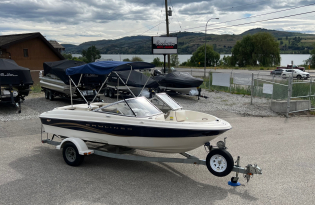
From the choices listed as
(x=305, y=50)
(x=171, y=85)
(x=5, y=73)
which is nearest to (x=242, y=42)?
(x=171, y=85)

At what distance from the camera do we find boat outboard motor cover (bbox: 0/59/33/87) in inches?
510

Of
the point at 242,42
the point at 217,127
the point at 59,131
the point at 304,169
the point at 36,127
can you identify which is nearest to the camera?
the point at 217,127

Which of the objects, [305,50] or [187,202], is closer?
[187,202]

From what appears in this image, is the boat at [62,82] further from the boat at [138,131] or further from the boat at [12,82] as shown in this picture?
the boat at [138,131]

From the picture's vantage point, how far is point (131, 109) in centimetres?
666

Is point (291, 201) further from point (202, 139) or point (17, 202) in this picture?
point (17, 202)

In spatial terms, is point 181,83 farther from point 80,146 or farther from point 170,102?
point 80,146

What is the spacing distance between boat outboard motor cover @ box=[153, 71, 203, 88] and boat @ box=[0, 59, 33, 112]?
885 centimetres

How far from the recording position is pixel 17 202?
5.15 meters

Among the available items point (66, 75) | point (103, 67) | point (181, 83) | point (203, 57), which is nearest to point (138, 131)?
point (103, 67)

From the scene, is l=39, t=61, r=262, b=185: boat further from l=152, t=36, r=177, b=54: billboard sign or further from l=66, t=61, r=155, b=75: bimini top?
l=152, t=36, r=177, b=54: billboard sign

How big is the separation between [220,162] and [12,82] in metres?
11.0

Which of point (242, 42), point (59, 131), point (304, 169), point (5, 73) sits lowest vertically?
point (304, 169)

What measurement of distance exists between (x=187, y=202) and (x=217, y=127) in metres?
1.66
